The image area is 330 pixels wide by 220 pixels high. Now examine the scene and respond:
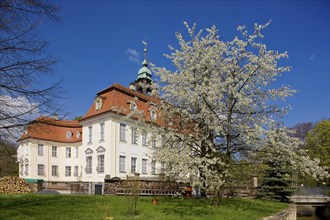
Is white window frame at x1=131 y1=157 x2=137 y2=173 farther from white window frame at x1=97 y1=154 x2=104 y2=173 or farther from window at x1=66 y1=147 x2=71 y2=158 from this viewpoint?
window at x1=66 y1=147 x2=71 y2=158

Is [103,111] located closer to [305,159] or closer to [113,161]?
[113,161]

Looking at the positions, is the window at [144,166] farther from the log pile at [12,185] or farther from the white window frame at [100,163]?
the log pile at [12,185]

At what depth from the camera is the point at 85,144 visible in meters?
31.0

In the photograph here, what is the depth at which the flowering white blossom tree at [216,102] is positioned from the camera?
487 inches

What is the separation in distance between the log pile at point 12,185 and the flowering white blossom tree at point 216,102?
1030 centimetres

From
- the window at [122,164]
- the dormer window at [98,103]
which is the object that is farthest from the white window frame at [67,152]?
the window at [122,164]

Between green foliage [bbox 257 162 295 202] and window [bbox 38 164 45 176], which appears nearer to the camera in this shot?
green foliage [bbox 257 162 295 202]

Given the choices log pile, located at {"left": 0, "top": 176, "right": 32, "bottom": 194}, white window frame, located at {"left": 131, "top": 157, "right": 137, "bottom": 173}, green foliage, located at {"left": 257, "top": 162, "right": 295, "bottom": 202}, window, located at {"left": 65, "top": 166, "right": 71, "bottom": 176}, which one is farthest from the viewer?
window, located at {"left": 65, "top": 166, "right": 71, "bottom": 176}

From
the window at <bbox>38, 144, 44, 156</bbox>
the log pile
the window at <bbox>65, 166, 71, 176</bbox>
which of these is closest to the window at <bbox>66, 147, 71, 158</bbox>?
the window at <bbox>65, 166, 71, 176</bbox>

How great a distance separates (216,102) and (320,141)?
3232 centimetres

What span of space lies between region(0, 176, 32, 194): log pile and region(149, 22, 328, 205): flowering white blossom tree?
10301 millimetres

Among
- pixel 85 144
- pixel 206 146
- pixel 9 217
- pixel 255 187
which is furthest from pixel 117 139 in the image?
pixel 9 217

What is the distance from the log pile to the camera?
18156mm

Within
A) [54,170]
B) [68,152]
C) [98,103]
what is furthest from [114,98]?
[54,170]
